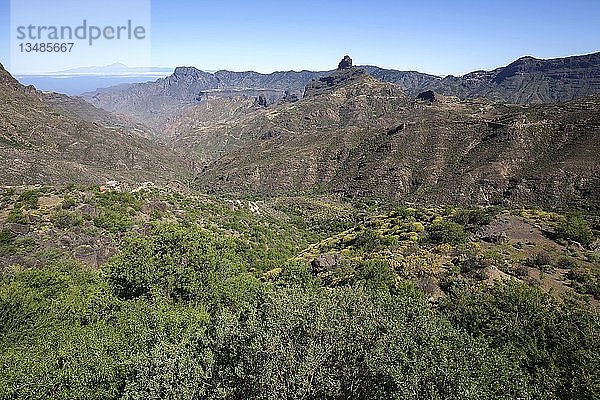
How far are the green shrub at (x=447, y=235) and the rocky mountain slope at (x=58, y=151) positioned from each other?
9051cm

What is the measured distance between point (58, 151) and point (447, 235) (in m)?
142

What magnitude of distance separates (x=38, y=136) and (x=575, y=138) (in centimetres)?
16951

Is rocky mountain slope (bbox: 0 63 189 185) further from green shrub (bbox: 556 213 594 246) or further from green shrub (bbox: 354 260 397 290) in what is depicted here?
green shrub (bbox: 556 213 594 246)

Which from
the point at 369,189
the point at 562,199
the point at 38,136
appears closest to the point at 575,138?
the point at 562,199

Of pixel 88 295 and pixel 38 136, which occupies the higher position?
pixel 38 136

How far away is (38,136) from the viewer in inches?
5443

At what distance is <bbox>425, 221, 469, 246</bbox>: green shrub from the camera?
143 feet

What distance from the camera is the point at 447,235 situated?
44.4 meters

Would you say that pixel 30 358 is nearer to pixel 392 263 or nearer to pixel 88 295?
pixel 88 295

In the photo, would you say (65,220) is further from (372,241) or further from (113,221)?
(372,241)

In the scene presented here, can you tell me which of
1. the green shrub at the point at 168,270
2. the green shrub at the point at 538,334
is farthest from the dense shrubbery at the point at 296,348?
the green shrub at the point at 168,270

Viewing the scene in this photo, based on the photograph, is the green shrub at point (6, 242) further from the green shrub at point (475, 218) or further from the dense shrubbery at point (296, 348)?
the green shrub at point (475, 218)

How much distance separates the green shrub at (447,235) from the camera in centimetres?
4345

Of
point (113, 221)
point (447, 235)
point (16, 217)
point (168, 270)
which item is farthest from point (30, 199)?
point (447, 235)
